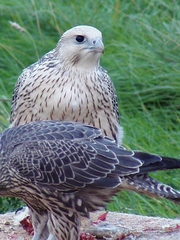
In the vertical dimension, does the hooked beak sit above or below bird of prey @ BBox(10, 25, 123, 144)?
above

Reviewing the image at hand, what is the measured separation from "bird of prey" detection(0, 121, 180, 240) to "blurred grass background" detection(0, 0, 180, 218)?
3.88 feet

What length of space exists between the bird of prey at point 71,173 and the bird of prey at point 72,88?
77 cm

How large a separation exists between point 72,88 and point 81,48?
27cm

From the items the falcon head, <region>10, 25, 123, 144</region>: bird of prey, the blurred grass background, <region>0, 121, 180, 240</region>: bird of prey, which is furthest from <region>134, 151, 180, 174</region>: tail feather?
the blurred grass background

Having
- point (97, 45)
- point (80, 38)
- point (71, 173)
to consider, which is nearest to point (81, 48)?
point (80, 38)

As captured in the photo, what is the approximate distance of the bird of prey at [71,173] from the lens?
5.44 meters

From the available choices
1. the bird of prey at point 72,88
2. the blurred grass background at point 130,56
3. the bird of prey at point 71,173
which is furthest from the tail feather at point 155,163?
the blurred grass background at point 130,56

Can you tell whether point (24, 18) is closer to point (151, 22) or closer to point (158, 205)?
point (151, 22)

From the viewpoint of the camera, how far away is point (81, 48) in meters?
6.44

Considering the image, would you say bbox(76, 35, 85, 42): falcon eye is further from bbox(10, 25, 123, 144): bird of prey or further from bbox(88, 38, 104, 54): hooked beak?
bbox(88, 38, 104, 54): hooked beak

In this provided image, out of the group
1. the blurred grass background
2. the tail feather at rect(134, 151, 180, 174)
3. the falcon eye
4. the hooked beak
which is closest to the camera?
the tail feather at rect(134, 151, 180, 174)

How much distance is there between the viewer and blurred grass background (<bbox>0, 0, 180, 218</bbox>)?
7270mm

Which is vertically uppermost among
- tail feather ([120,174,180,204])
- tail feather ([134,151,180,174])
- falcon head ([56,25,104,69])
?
falcon head ([56,25,104,69])

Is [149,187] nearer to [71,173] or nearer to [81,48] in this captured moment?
[71,173]
